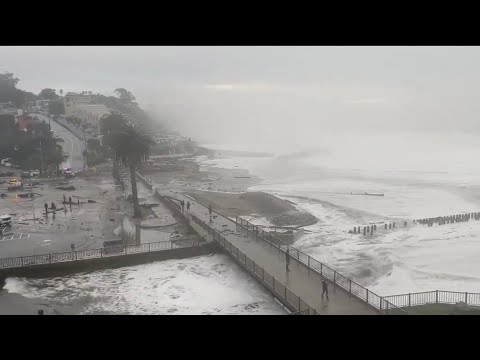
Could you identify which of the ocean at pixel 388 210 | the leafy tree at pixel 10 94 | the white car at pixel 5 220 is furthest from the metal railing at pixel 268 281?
the leafy tree at pixel 10 94

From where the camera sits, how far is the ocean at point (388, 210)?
2733 cm

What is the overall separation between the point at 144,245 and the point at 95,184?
100 ft

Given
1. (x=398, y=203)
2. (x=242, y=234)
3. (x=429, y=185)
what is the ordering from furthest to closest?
1. (x=429, y=185)
2. (x=398, y=203)
3. (x=242, y=234)

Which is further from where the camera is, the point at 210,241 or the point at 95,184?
the point at 95,184

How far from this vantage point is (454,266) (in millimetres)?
28406

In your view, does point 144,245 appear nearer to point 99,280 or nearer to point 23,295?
point 99,280

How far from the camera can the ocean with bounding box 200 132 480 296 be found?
27.3 m

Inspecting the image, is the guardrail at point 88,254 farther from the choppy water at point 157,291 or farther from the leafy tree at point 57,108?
the leafy tree at point 57,108

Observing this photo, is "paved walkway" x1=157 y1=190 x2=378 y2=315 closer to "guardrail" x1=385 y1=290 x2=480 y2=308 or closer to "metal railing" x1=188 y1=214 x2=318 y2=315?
"metal railing" x1=188 y1=214 x2=318 y2=315

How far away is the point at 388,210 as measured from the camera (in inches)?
1821

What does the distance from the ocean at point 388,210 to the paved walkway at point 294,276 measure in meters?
4.33

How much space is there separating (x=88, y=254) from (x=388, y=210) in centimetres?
3064
